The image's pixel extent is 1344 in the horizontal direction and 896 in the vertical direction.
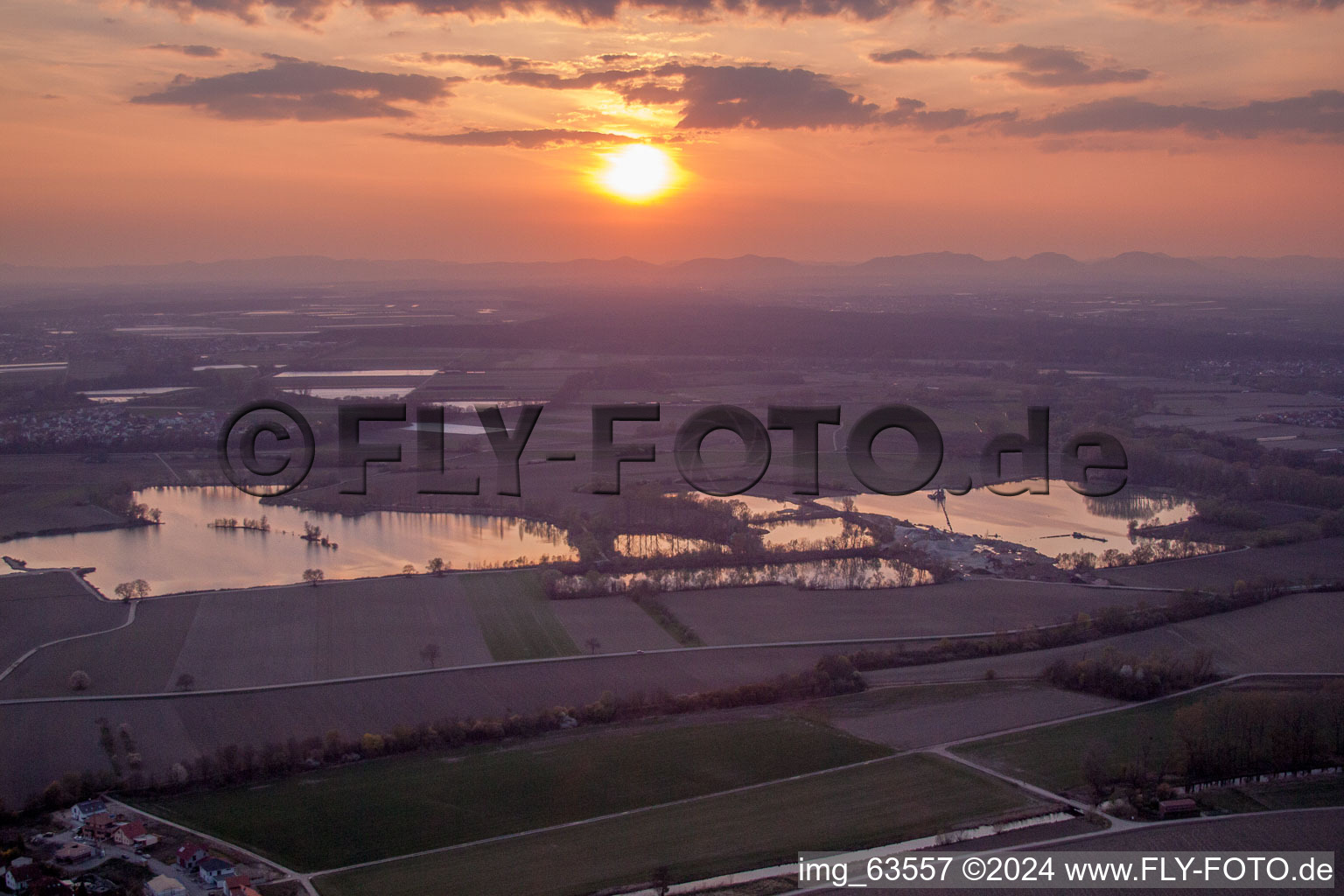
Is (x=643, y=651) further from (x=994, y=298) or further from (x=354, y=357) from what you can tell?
(x=994, y=298)

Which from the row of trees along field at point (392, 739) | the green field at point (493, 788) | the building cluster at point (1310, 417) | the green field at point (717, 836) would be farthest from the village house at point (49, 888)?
the building cluster at point (1310, 417)

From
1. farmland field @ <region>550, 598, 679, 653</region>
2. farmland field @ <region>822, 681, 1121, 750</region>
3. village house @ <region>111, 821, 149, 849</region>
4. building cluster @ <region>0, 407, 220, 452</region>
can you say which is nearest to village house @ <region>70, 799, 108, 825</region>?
village house @ <region>111, 821, 149, 849</region>

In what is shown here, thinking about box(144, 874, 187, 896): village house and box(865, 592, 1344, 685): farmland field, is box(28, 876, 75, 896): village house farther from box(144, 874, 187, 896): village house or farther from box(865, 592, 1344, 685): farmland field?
box(865, 592, 1344, 685): farmland field

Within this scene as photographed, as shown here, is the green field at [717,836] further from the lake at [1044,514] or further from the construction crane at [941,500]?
the construction crane at [941,500]

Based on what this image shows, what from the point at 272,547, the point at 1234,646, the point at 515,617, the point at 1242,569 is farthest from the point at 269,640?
the point at 1242,569

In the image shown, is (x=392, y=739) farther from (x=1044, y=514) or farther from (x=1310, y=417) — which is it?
(x=1310, y=417)

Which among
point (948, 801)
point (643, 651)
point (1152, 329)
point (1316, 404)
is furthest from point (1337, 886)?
point (1152, 329)
